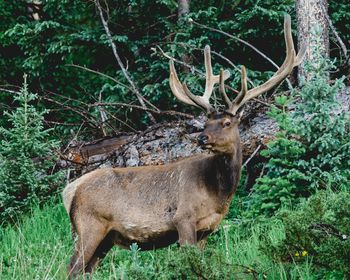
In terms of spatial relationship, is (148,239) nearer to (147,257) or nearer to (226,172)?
(147,257)

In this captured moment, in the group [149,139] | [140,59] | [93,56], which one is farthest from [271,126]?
[93,56]

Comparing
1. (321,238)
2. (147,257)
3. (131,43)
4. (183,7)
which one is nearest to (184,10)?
(183,7)

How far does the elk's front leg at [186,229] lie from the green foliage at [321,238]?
1304mm

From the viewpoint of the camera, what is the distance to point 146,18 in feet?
41.6

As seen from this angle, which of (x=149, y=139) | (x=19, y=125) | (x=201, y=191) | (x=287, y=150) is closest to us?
(x=201, y=191)

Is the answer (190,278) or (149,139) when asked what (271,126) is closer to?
(149,139)

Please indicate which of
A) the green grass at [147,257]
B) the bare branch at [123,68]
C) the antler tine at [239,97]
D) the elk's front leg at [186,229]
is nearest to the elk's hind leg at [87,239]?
the green grass at [147,257]

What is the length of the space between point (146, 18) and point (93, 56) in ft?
4.09

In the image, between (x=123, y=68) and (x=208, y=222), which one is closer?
(x=208, y=222)

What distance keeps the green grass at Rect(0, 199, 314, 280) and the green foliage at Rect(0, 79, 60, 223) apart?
21 cm

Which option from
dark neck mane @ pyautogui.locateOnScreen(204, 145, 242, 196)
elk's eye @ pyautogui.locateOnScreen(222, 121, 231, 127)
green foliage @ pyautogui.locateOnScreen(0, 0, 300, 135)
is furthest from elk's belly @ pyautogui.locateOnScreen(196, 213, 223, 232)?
green foliage @ pyautogui.locateOnScreen(0, 0, 300, 135)

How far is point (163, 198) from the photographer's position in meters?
7.35

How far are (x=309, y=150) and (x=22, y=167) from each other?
136 inches

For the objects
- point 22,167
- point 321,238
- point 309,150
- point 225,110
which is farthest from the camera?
point 22,167
